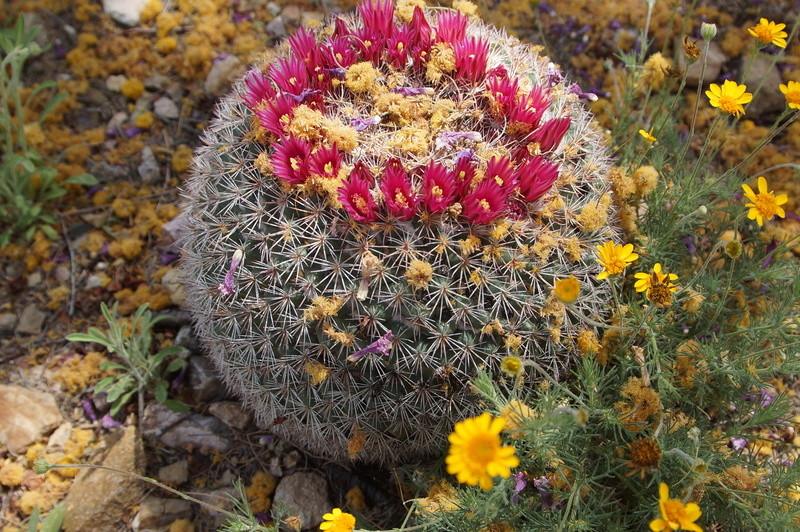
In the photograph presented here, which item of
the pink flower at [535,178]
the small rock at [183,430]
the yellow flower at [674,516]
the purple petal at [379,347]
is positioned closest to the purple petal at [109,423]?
the small rock at [183,430]

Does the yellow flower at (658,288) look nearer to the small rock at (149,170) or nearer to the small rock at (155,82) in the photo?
the small rock at (149,170)

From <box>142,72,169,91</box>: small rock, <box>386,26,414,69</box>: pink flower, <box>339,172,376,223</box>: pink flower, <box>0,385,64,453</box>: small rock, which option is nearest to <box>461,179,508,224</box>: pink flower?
<box>339,172,376,223</box>: pink flower

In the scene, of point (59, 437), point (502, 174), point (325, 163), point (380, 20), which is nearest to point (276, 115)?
point (325, 163)

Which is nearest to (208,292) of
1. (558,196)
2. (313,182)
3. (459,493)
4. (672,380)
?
(313,182)

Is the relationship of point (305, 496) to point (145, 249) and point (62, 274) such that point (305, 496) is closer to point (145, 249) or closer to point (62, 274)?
point (145, 249)

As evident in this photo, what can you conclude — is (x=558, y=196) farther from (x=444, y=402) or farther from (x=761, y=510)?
(x=761, y=510)

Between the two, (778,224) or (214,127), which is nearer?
(214,127)
